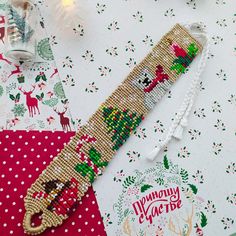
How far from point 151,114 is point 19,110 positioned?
0.37 meters

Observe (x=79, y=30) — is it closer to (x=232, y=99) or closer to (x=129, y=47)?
(x=129, y=47)

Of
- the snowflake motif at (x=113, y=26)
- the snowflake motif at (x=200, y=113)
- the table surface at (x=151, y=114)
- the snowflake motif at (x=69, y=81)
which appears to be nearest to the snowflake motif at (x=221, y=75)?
the table surface at (x=151, y=114)

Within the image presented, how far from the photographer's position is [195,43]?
49.9 inches

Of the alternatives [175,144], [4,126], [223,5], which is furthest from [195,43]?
[4,126]

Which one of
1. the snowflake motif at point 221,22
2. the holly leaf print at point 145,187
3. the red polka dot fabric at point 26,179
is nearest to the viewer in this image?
the red polka dot fabric at point 26,179

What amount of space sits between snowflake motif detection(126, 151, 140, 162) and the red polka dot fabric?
0.14 meters

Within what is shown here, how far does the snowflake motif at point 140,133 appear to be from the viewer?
1.15 m

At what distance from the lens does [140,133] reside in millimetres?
1154

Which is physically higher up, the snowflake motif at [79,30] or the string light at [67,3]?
the string light at [67,3]

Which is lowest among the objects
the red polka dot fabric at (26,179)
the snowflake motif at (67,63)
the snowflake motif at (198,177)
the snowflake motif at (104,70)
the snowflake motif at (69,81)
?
the red polka dot fabric at (26,179)

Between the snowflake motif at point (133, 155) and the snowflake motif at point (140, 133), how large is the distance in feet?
0.17

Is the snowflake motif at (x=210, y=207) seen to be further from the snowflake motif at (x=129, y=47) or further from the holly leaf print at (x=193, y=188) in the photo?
the snowflake motif at (x=129, y=47)

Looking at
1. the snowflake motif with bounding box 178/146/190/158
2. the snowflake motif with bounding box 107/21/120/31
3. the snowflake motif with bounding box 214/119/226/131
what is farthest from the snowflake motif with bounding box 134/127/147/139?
the snowflake motif with bounding box 107/21/120/31

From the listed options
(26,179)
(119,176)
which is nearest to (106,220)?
(119,176)
